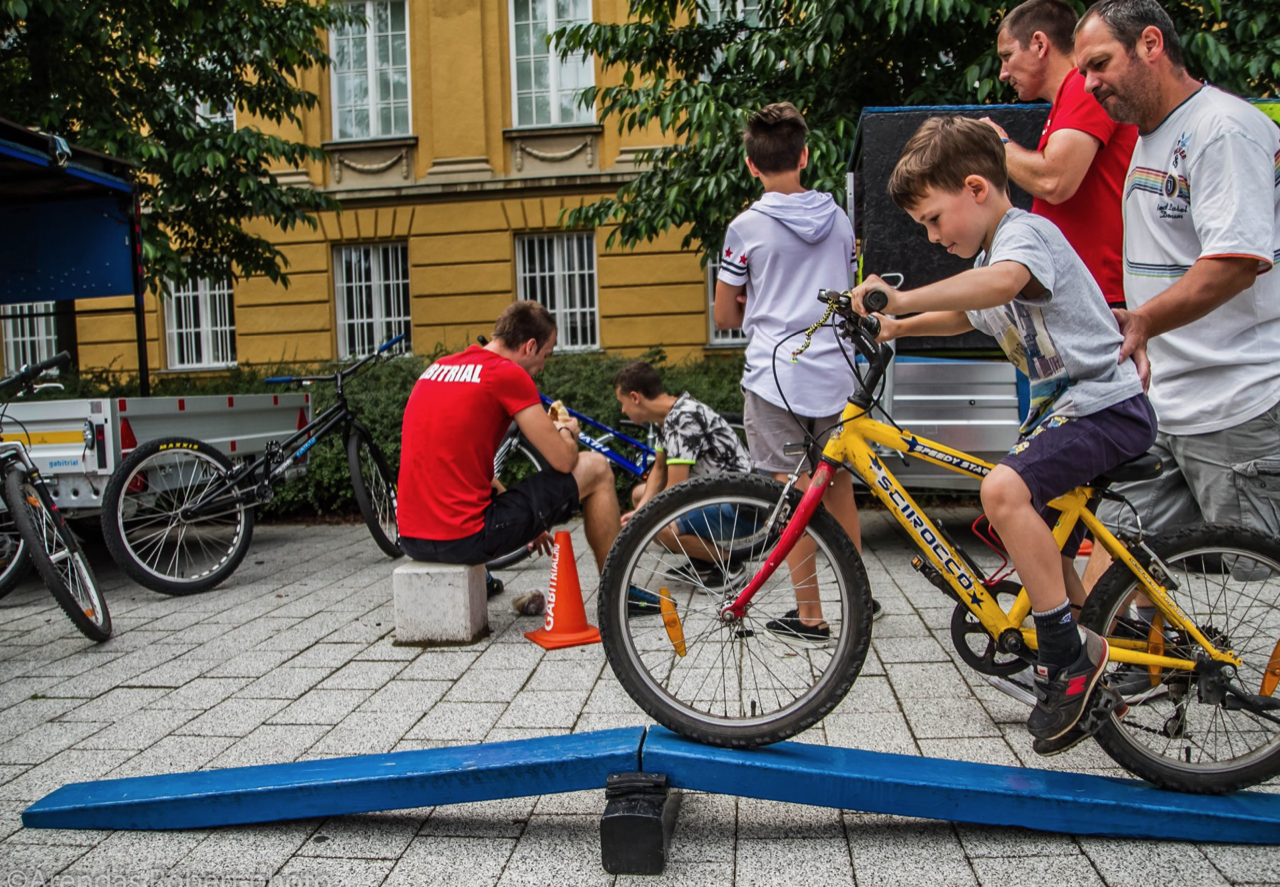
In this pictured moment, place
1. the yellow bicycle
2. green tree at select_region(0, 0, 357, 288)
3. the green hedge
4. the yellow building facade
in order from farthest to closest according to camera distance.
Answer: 1. the yellow building facade
2. green tree at select_region(0, 0, 357, 288)
3. the green hedge
4. the yellow bicycle

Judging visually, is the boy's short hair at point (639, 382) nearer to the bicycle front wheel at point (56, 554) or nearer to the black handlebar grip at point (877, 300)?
the bicycle front wheel at point (56, 554)

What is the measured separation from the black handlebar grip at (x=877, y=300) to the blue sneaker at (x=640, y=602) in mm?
1009

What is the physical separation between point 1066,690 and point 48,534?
15.0 feet

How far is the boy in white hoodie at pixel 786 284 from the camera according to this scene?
4.07 meters

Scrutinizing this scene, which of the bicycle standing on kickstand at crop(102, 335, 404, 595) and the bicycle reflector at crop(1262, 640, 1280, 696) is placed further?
the bicycle standing on kickstand at crop(102, 335, 404, 595)

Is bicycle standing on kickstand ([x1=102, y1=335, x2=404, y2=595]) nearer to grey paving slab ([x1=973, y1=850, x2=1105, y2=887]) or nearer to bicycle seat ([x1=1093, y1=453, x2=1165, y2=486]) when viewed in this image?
bicycle seat ([x1=1093, y1=453, x2=1165, y2=486])

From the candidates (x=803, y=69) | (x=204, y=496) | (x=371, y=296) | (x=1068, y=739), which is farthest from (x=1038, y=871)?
(x=371, y=296)

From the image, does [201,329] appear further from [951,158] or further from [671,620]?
[951,158]

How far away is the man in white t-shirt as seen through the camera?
8.48 feet

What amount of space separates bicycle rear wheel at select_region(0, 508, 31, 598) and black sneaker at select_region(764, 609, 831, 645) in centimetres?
376

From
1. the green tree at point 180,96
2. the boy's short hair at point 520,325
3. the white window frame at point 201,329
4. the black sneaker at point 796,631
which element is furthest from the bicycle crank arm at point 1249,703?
the white window frame at point 201,329

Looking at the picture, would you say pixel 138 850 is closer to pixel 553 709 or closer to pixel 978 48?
pixel 553 709

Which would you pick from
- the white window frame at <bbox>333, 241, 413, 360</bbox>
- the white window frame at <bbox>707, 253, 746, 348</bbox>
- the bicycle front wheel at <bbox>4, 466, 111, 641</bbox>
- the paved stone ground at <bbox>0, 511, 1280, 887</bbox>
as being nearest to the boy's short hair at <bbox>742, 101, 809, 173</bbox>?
the paved stone ground at <bbox>0, 511, 1280, 887</bbox>

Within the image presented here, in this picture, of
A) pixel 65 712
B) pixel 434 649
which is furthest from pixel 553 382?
pixel 65 712
